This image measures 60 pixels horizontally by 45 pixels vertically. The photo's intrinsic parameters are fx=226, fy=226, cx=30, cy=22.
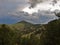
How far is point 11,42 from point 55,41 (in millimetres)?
23202

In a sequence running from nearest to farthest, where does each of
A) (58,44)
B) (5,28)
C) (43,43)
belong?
(58,44) < (43,43) < (5,28)

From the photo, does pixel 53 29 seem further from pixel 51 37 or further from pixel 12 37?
pixel 12 37

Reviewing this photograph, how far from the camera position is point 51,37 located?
93625 mm

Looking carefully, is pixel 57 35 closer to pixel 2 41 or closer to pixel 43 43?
pixel 43 43

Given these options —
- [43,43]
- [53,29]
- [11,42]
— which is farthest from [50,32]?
[11,42]

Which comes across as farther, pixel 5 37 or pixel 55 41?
pixel 5 37

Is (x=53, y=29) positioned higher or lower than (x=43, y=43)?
higher

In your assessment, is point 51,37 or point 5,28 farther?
point 5,28

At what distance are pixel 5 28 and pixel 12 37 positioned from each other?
20.3ft

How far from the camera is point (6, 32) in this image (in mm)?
106188

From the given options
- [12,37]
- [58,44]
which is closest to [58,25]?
[58,44]

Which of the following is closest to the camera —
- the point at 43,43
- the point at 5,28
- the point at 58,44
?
the point at 58,44

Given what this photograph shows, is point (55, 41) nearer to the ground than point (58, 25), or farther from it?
nearer to the ground

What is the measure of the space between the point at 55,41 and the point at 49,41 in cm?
339
